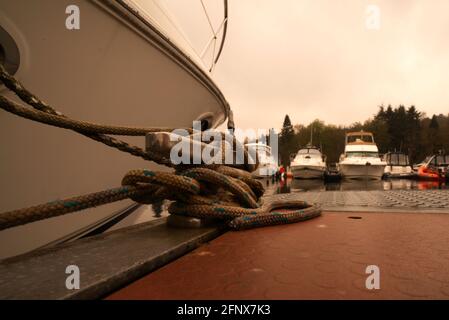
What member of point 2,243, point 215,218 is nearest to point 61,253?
point 215,218

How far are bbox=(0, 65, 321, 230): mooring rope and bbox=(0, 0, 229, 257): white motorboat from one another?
0.46 meters

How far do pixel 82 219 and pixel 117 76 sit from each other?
1072mm

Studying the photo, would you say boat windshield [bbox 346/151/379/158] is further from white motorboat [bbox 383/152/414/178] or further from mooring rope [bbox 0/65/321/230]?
mooring rope [bbox 0/65/321/230]

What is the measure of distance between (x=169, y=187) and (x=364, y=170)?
718 inches

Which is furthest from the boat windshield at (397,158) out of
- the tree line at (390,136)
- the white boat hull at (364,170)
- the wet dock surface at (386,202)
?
the wet dock surface at (386,202)

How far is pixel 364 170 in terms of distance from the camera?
1755 cm

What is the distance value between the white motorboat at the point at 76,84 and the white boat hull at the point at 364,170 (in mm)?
17074

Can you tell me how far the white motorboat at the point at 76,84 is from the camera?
1.60 metres

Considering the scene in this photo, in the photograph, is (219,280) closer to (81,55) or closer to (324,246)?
(324,246)

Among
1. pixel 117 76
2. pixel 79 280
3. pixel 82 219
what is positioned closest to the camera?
pixel 79 280

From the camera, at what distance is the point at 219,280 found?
84 centimetres
